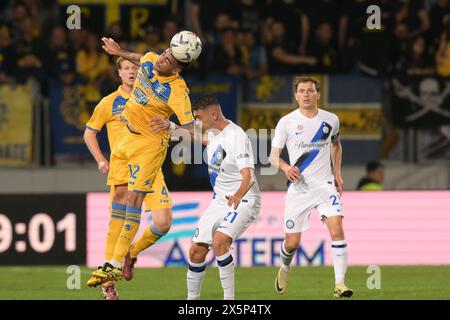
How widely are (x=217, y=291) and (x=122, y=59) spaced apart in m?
2.71

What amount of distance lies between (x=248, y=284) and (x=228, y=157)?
11.0 ft

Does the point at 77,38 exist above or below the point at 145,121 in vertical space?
above

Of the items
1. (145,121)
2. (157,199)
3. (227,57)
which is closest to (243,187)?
(145,121)

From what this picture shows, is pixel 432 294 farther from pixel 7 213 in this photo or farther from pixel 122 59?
pixel 7 213

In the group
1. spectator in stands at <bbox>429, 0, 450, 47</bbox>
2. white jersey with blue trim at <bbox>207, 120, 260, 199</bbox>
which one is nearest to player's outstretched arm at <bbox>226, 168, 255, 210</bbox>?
white jersey with blue trim at <bbox>207, 120, 260, 199</bbox>

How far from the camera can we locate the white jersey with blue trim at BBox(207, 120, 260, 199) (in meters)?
12.1

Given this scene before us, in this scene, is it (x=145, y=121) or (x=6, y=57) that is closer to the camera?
(x=145, y=121)

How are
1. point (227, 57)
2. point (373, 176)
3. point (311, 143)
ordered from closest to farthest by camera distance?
point (311, 143)
point (373, 176)
point (227, 57)

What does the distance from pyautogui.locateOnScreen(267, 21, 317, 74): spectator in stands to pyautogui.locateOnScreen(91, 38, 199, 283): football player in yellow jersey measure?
25.3 ft

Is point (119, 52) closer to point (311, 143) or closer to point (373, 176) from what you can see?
point (311, 143)

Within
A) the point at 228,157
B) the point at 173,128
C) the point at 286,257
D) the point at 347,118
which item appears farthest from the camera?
the point at 347,118

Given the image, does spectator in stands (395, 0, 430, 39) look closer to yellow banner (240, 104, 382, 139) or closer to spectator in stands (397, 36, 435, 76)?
spectator in stands (397, 36, 435, 76)

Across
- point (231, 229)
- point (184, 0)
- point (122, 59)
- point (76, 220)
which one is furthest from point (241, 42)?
point (231, 229)

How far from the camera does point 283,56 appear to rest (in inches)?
829
